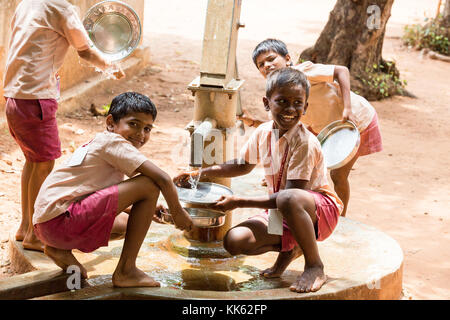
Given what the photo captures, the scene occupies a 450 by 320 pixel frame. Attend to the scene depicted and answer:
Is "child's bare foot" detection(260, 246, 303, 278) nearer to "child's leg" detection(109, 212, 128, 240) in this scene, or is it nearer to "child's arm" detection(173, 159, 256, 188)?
"child's arm" detection(173, 159, 256, 188)

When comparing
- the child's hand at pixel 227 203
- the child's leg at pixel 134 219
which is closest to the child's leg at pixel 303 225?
the child's hand at pixel 227 203

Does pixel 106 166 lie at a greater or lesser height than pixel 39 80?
lesser

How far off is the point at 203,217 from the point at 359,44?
6.19 m

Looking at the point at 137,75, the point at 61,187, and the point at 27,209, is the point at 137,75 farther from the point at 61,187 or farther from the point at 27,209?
the point at 61,187

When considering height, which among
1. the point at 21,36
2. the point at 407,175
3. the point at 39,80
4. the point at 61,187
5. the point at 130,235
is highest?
the point at 21,36

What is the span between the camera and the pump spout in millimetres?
2967

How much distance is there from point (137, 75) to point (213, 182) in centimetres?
522

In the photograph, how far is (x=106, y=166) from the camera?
8.90 feet

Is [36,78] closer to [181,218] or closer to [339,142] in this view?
[181,218]

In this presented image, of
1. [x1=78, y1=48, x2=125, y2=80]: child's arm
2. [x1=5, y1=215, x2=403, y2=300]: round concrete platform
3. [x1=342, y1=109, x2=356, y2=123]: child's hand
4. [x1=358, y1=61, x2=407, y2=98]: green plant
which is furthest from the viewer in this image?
[x1=358, y1=61, x2=407, y2=98]: green plant

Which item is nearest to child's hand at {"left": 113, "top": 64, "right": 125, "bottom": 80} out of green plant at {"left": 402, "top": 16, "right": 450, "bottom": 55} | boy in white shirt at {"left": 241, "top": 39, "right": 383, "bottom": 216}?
boy in white shirt at {"left": 241, "top": 39, "right": 383, "bottom": 216}

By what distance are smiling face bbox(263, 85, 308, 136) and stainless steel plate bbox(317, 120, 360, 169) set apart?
2.53 feet
